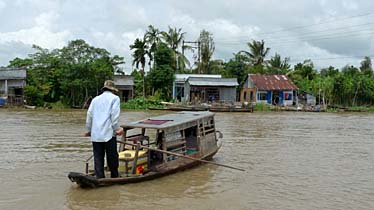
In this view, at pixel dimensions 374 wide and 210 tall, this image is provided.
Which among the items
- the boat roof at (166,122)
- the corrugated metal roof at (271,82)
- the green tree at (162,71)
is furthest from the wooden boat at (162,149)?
the corrugated metal roof at (271,82)

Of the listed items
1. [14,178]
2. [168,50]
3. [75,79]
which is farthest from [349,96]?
[14,178]

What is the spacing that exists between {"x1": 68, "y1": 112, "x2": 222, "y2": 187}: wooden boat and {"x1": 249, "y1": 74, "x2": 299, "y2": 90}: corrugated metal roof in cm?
2963

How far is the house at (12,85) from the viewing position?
38312 mm

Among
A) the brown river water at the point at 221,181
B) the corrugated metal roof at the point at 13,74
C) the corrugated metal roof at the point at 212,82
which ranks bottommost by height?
the brown river water at the point at 221,181

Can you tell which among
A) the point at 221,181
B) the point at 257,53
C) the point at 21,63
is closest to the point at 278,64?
the point at 257,53

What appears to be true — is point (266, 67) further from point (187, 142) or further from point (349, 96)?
point (187, 142)

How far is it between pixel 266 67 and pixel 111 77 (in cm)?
1831

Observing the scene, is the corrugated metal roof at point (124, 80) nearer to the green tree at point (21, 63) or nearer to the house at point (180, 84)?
the house at point (180, 84)

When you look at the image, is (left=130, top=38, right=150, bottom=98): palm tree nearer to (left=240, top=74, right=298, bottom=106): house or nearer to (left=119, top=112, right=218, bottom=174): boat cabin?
(left=240, top=74, right=298, bottom=106): house

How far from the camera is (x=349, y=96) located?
42375 mm

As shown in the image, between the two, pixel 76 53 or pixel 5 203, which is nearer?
pixel 5 203

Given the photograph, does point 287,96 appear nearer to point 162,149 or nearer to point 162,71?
point 162,71

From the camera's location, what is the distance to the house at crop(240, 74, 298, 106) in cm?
4038

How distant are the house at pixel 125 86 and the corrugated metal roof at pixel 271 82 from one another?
11.8 m
